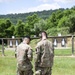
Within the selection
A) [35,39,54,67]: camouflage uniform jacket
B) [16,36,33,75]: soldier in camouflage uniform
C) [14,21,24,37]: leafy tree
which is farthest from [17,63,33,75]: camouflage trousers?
[14,21,24,37]: leafy tree

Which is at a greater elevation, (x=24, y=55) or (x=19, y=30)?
(x=19, y=30)

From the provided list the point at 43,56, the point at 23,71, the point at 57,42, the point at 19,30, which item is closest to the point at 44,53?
the point at 43,56

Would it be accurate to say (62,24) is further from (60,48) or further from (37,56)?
(37,56)

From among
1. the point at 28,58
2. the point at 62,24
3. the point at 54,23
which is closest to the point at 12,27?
the point at 54,23

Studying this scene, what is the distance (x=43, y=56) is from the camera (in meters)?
9.94

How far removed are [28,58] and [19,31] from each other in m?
61.5

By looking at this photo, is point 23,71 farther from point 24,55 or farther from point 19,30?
point 19,30

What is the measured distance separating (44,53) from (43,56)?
86 mm

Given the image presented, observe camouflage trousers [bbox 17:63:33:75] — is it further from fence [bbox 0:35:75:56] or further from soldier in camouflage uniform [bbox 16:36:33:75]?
fence [bbox 0:35:75:56]

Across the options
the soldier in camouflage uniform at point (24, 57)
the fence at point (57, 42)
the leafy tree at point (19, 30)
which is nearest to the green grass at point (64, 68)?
the soldier in camouflage uniform at point (24, 57)

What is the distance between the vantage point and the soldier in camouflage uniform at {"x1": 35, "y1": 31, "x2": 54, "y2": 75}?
988cm

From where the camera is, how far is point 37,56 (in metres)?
9.85

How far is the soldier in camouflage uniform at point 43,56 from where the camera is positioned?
988 centimetres

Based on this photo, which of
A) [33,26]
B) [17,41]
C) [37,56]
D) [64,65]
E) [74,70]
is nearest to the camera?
[37,56]
